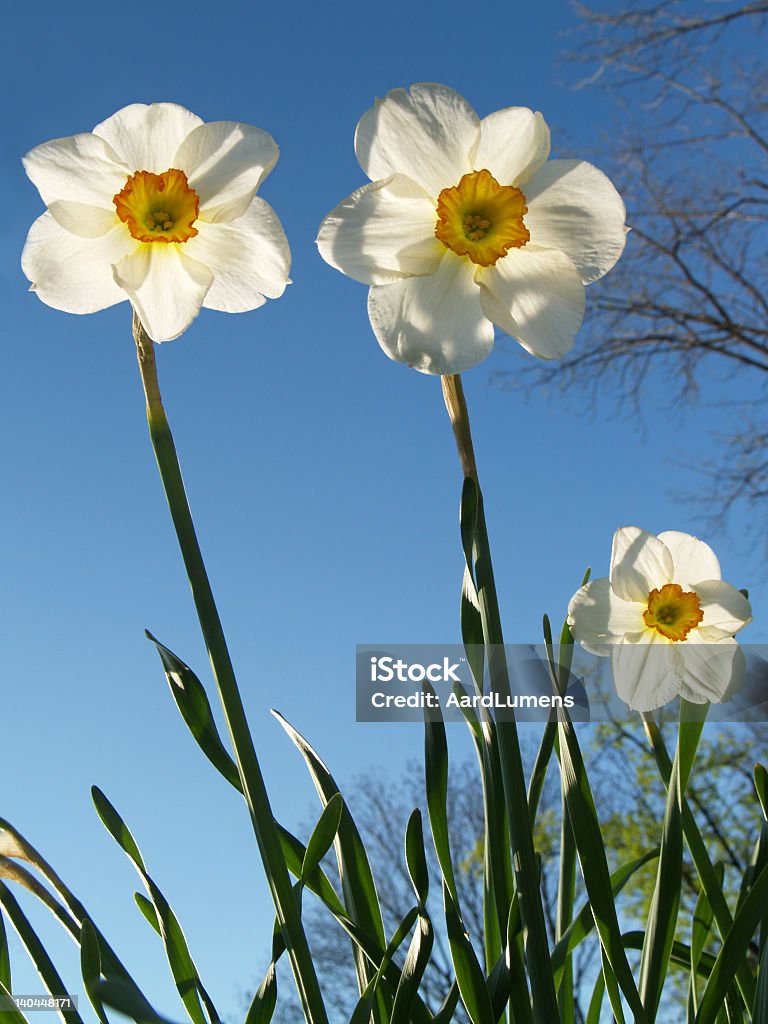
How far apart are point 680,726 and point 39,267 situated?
647 millimetres

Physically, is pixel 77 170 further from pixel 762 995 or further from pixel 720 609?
pixel 762 995

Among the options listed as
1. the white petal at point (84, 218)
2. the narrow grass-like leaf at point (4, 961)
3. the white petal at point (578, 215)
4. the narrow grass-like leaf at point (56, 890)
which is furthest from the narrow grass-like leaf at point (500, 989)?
the white petal at point (84, 218)

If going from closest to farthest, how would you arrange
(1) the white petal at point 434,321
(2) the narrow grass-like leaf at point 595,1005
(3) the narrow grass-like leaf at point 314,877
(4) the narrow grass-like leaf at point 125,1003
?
(4) the narrow grass-like leaf at point 125,1003, (1) the white petal at point 434,321, (3) the narrow grass-like leaf at point 314,877, (2) the narrow grass-like leaf at point 595,1005

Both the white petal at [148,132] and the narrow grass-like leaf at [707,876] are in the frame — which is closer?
the white petal at [148,132]

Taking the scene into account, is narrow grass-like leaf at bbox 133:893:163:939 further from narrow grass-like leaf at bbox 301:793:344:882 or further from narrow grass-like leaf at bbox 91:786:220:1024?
narrow grass-like leaf at bbox 301:793:344:882

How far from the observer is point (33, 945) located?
82cm

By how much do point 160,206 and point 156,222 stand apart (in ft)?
0.05

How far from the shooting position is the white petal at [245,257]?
70cm

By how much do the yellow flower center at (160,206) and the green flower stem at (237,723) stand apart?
127 mm

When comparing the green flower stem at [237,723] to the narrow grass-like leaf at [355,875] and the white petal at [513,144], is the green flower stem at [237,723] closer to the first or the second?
the narrow grass-like leaf at [355,875]

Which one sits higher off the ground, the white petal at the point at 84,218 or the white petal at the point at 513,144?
the white petal at the point at 513,144

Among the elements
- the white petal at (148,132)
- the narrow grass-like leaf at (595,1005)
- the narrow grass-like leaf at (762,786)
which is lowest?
the narrow grass-like leaf at (595,1005)

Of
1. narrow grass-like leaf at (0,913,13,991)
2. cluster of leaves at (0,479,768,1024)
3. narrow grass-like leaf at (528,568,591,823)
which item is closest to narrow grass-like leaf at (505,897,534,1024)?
cluster of leaves at (0,479,768,1024)

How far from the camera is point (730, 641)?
879mm
